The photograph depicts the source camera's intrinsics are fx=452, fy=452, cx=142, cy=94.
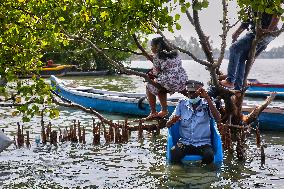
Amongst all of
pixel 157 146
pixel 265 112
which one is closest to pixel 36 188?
pixel 157 146

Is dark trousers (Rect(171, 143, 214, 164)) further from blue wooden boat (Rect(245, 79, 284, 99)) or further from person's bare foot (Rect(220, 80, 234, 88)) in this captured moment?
blue wooden boat (Rect(245, 79, 284, 99))

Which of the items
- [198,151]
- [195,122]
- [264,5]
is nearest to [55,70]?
[195,122]

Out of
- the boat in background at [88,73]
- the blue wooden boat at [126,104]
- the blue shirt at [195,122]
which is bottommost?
the boat in background at [88,73]

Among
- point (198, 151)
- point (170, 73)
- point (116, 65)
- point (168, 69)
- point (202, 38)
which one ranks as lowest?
point (198, 151)

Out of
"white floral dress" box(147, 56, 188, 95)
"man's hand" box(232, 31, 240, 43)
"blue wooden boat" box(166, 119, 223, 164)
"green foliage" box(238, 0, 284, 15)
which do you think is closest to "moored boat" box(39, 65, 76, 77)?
"white floral dress" box(147, 56, 188, 95)

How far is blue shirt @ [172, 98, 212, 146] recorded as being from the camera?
10.4 meters

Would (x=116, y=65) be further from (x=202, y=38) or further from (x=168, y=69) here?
(x=202, y=38)

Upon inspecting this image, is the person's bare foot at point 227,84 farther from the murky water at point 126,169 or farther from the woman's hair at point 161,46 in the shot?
the murky water at point 126,169

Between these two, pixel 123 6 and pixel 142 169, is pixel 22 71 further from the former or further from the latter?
pixel 142 169

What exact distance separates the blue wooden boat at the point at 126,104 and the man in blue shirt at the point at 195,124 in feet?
20.5

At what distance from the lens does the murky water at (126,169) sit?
9945mm

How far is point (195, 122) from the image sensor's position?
10.4 metres

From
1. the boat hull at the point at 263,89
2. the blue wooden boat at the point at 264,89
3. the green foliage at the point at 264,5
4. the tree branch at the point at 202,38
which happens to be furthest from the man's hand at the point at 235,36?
the blue wooden boat at the point at 264,89

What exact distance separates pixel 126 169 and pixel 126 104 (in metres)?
9.07
